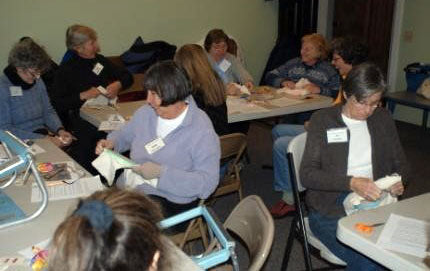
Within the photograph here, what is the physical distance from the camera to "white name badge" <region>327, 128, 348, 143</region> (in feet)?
7.19

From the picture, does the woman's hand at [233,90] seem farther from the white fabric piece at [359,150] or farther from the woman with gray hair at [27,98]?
the white fabric piece at [359,150]

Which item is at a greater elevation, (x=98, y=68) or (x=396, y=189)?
(x=98, y=68)

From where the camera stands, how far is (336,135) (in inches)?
86.3

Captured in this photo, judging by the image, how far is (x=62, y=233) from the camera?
94 centimetres

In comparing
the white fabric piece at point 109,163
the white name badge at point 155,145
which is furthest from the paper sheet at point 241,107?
the white fabric piece at point 109,163

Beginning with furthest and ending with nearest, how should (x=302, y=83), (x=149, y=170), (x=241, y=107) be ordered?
(x=302, y=83), (x=241, y=107), (x=149, y=170)

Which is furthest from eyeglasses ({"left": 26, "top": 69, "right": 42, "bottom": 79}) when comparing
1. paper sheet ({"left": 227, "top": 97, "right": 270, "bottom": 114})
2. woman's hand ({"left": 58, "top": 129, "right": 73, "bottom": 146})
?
paper sheet ({"left": 227, "top": 97, "right": 270, "bottom": 114})

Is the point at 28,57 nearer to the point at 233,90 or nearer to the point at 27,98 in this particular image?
the point at 27,98

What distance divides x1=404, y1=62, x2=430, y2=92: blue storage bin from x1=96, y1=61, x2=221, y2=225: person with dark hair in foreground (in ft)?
13.6

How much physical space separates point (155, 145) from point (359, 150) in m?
1.11

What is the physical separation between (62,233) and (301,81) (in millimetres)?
3416

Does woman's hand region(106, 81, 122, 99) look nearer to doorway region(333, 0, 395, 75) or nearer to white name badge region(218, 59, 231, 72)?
white name badge region(218, 59, 231, 72)

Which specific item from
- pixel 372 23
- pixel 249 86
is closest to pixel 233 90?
pixel 249 86

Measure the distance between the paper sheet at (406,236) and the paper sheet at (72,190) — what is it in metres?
1.31
